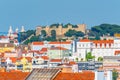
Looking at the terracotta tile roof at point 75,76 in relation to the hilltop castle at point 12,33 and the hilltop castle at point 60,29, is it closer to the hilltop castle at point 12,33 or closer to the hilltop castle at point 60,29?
the hilltop castle at point 60,29

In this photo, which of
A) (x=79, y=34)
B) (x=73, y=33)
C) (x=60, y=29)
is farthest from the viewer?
(x=60, y=29)

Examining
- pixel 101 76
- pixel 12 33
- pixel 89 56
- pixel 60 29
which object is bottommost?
pixel 101 76

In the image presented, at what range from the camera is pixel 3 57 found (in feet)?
268

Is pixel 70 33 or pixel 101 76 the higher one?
pixel 70 33

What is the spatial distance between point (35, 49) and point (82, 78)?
75.8 meters

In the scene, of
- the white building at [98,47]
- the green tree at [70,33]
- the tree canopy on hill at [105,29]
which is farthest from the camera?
the tree canopy on hill at [105,29]

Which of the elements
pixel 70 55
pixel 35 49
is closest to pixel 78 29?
pixel 35 49

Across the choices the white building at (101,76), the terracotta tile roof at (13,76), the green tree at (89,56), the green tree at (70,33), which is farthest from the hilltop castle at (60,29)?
the white building at (101,76)

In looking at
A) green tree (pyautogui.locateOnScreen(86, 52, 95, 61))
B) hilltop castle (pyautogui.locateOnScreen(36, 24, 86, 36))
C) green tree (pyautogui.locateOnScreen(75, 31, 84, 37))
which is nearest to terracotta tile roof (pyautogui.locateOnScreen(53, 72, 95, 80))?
green tree (pyautogui.locateOnScreen(86, 52, 95, 61))

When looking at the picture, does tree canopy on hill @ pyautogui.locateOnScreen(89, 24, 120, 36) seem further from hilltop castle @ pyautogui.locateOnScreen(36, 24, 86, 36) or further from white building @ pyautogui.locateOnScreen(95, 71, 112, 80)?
white building @ pyautogui.locateOnScreen(95, 71, 112, 80)

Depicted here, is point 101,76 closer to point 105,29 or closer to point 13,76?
point 13,76

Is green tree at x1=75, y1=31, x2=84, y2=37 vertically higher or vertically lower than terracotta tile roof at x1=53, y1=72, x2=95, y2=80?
higher

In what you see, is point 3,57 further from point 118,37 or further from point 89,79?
point 89,79

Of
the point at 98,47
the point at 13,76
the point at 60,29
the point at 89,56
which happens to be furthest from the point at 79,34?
the point at 13,76
